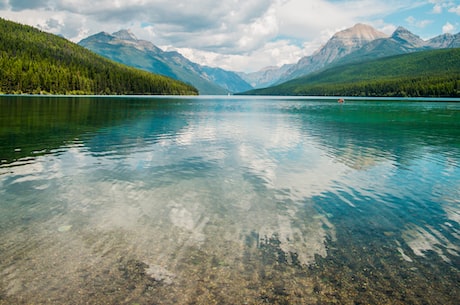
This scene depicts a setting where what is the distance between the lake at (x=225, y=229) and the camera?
350 inches

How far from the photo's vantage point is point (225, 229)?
1294 cm

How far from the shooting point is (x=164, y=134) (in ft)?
140

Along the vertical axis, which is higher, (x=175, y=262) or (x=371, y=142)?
(x=371, y=142)

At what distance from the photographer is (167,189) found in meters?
18.5

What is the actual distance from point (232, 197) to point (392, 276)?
8999mm

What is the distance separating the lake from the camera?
29.2 ft

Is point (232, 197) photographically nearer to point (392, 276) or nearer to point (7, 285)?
point (392, 276)

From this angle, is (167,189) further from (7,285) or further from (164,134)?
(164,134)

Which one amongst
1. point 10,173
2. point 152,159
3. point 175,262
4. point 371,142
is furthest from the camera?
point 371,142

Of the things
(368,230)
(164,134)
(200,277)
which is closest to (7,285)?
(200,277)

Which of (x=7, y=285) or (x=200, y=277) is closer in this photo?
(x=7, y=285)

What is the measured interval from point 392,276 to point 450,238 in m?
4.63

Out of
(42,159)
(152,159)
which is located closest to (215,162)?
(152,159)

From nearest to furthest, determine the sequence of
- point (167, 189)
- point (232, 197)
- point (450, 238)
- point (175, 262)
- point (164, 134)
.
→ 1. point (175, 262)
2. point (450, 238)
3. point (232, 197)
4. point (167, 189)
5. point (164, 134)
